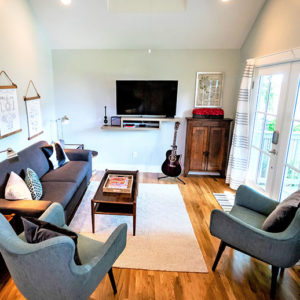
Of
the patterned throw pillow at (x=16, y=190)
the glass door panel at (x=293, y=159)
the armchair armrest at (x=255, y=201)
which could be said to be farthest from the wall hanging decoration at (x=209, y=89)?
the patterned throw pillow at (x=16, y=190)

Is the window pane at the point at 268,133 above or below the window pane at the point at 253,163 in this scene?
above

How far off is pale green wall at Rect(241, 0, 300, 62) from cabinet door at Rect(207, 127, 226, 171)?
1.35 meters

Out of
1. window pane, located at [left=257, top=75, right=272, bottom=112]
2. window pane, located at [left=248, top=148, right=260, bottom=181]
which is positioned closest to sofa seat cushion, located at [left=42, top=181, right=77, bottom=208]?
window pane, located at [left=248, top=148, right=260, bottom=181]

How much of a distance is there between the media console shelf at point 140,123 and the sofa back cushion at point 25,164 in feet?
4.34

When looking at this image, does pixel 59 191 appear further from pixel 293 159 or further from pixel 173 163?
pixel 293 159

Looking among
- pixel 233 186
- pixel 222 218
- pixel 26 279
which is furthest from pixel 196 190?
pixel 26 279

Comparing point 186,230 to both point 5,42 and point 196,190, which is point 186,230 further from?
point 5,42

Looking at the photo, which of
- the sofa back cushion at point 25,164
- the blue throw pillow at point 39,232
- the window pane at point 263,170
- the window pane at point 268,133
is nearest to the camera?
the blue throw pillow at point 39,232

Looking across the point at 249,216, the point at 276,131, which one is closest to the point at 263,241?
the point at 249,216

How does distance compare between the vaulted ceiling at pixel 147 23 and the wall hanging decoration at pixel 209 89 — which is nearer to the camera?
the vaulted ceiling at pixel 147 23

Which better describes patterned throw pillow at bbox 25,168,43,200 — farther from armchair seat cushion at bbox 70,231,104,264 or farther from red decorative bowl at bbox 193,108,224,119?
red decorative bowl at bbox 193,108,224,119

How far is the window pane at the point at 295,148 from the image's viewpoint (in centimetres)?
248

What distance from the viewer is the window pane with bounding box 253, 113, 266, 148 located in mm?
3311

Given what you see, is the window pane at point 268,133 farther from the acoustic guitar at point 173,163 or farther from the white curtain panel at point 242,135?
the acoustic guitar at point 173,163
